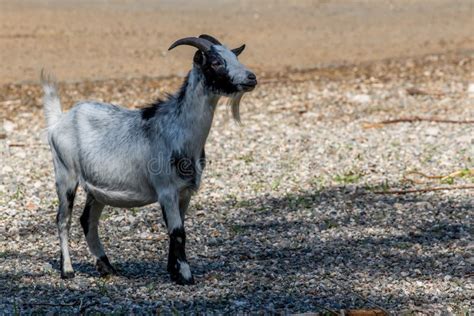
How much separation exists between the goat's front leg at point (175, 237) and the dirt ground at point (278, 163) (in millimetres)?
94

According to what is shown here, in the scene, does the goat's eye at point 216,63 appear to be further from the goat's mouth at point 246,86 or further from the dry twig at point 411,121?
the dry twig at point 411,121

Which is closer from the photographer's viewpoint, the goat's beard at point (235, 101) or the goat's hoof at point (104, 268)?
the goat's beard at point (235, 101)

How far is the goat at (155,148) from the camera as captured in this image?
819cm

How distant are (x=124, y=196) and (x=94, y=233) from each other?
21.5 inches

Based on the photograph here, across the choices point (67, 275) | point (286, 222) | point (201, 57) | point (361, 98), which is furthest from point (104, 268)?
point (361, 98)

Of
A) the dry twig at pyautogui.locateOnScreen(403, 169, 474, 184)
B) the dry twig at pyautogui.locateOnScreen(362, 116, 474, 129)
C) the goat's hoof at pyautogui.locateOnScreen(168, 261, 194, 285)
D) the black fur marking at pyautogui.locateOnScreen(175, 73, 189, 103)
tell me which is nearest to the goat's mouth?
the black fur marking at pyautogui.locateOnScreen(175, 73, 189, 103)

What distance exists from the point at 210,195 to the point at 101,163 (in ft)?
9.70

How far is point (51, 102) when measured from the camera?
885 cm

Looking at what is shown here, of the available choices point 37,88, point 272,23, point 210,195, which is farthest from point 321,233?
point 272,23

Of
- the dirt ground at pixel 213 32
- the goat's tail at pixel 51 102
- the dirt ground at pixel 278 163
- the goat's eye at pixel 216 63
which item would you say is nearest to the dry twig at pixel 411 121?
the dirt ground at pixel 278 163

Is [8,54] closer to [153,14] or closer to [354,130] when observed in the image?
[153,14]

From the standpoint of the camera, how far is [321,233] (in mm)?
9750

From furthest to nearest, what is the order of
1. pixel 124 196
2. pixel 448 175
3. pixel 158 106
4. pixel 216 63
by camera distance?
pixel 448 175 < pixel 158 106 < pixel 124 196 < pixel 216 63

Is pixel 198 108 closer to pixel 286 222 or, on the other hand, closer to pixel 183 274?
pixel 183 274
